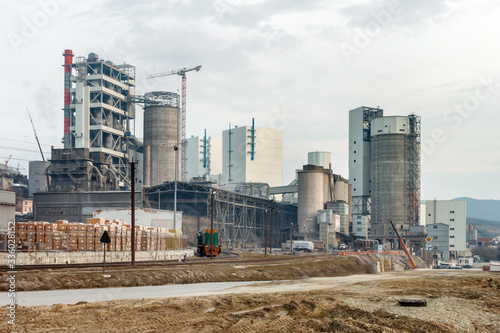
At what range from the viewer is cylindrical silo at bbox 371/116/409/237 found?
456 ft

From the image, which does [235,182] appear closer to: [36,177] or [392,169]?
[392,169]

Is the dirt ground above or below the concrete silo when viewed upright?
below

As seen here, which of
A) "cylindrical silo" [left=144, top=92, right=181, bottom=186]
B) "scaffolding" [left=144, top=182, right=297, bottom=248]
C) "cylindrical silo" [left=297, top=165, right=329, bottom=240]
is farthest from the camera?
"cylindrical silo" [left=144, top=92, right=181, bottom=186]

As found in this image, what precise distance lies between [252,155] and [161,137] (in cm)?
3181

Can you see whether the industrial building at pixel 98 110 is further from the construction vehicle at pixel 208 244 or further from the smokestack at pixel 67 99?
the construction vehicle at pixel 208 244

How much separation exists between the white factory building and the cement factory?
315mm

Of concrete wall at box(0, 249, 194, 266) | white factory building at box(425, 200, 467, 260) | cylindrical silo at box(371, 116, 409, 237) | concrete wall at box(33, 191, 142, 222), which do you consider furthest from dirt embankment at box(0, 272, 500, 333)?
white factory building at box(425, 200, 467, 260)

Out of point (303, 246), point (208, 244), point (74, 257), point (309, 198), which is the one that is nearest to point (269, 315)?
point (74, 257)

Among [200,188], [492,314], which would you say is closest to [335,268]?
[492,314]

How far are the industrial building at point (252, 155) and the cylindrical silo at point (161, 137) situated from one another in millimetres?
23013

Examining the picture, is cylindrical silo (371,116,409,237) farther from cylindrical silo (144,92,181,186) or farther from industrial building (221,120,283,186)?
cylindrical silo (144,92,181,186)

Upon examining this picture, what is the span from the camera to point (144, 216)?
89062mm

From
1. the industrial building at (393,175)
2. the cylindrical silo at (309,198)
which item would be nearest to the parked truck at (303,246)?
the cylindrical silo at (309,198)

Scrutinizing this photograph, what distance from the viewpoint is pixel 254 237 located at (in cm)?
14150
